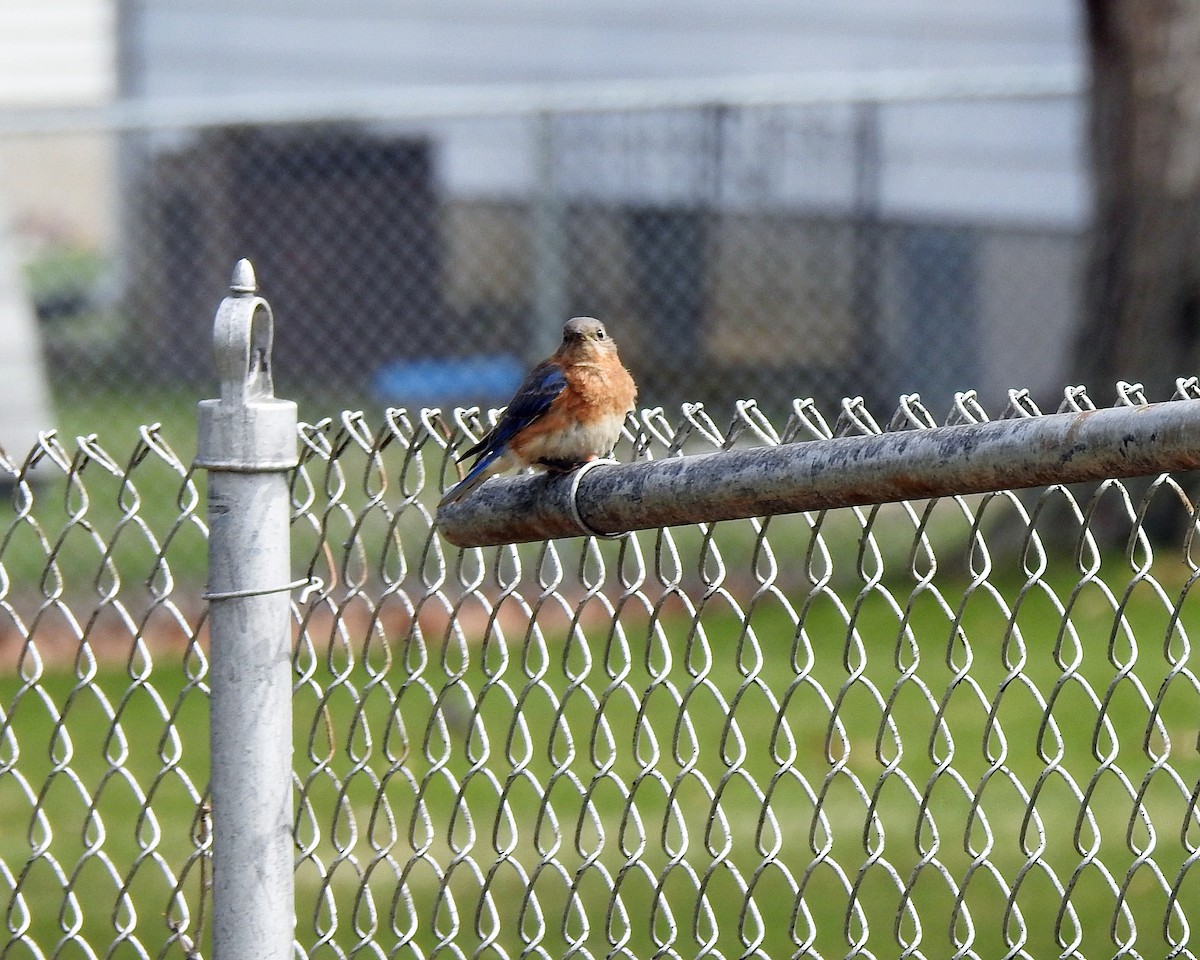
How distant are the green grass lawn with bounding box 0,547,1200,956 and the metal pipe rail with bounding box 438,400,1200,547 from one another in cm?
32

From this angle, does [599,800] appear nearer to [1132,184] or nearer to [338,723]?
[338,723]

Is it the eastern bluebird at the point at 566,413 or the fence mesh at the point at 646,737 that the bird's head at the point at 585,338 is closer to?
the eastern bluebird at the point at 566,413

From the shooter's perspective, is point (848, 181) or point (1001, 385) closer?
point (848, 181)

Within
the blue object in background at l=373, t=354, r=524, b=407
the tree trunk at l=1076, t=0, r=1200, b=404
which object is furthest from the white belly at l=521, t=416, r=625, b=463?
the blue object in background at l=373, t=354, r=524, b=407

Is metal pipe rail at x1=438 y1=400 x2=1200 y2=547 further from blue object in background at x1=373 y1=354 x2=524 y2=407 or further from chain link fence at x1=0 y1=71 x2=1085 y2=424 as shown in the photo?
blue object in background at x1=373 y1=354 x2=524 y2=407

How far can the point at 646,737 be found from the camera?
5566 millimetres

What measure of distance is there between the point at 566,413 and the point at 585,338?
0.32m

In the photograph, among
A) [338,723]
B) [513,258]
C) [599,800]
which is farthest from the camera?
[513,258]

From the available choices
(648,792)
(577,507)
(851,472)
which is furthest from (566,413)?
(648,792)

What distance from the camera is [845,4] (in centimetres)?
1338

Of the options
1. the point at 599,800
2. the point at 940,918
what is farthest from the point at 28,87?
the point at 940,918

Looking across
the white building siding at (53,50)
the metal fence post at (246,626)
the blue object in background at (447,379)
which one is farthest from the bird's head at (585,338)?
the white building siding at (53,50)

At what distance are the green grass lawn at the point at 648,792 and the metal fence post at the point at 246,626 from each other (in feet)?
1.26

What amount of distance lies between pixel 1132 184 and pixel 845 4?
20.4 ft
